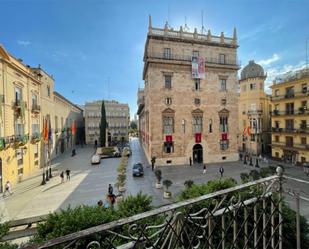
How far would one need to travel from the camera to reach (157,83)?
26.4 meters

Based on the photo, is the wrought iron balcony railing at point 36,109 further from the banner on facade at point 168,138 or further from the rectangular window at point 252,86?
the rectangular window at point 252,86

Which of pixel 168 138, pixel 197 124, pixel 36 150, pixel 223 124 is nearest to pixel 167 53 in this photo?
pixel 197 124

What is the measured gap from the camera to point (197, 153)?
28859mm

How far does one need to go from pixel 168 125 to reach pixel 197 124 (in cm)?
473

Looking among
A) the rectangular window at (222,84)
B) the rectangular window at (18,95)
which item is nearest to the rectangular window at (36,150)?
the rectangular window at (18,95)

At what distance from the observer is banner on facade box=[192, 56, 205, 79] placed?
2712cm

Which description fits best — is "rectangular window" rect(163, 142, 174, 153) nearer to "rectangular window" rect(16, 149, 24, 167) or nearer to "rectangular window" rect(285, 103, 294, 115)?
"rectangular window" rect(16, 149, 24, 167)

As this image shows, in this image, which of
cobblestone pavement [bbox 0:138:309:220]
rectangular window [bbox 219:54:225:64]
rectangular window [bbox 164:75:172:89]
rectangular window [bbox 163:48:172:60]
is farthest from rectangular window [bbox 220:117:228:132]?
rectangular window [bbox 163:48:172:60]

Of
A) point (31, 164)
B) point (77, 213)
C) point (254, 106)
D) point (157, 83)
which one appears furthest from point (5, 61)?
point (254, 106)

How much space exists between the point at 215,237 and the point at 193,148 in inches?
911

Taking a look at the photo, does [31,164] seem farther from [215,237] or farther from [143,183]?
[215,237]

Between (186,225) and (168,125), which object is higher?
(168,125)

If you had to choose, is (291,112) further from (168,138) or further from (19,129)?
(19,129)

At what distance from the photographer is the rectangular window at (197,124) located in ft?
92.3
